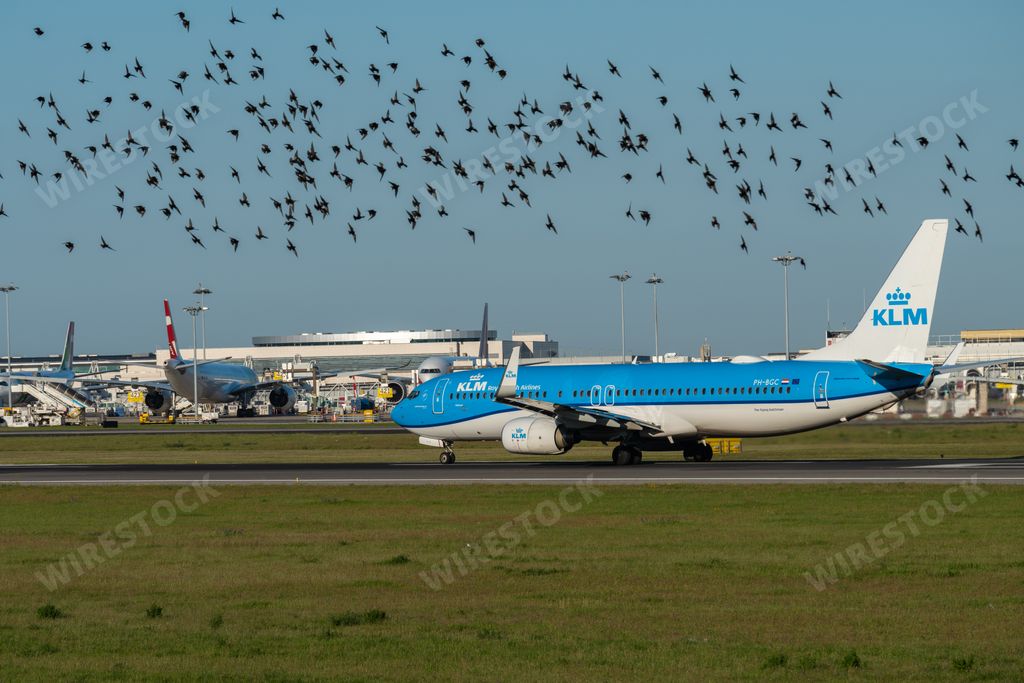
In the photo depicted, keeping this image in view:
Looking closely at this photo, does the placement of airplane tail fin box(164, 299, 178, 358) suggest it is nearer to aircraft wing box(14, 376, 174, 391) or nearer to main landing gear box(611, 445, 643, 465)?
aircraft wing box(14, 376, 174, 391)

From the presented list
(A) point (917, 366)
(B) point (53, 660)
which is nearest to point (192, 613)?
(B) point (53, 660)

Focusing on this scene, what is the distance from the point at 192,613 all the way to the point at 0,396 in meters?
157

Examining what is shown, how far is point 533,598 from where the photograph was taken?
61.9 feet

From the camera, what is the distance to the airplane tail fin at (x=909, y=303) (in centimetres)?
4719

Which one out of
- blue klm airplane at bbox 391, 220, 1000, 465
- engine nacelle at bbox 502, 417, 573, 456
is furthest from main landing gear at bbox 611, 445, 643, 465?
engine nacelle at bbox 502, 417, 573, 456

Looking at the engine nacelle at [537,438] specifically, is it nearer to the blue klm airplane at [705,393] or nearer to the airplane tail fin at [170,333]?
the blue klm airplane at [705,393]

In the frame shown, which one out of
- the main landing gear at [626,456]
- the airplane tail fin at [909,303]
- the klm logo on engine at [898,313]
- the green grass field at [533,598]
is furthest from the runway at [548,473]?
the green grass field at [533,598]

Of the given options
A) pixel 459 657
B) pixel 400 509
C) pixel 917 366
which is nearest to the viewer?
pixel 459 657

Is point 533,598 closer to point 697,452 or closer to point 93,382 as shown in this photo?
point 697,452

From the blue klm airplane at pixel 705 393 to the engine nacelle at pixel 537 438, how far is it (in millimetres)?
39

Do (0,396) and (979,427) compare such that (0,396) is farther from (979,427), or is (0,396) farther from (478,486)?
(478,486)

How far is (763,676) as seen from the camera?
1361 centimetres

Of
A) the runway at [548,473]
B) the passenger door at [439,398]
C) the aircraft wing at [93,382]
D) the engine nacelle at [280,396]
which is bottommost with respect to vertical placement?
the runway at [548,473]

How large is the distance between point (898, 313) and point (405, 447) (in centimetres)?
3015
